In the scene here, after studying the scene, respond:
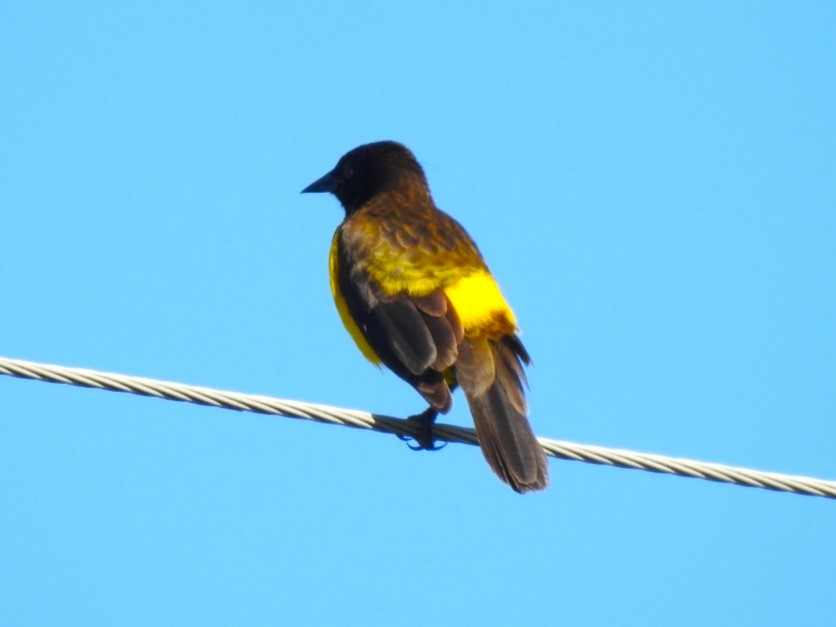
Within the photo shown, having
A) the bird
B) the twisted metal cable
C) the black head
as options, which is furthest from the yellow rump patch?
the black head

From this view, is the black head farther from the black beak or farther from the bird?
the bird

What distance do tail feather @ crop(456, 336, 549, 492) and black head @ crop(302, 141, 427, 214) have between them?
2560 millimetres

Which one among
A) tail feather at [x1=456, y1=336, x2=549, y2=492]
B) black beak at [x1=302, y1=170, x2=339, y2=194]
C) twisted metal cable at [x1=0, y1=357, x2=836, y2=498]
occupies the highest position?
black beak at [x1=302, y1=170, x2=339, y2=194]

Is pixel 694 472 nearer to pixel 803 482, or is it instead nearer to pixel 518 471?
pixel 803 482

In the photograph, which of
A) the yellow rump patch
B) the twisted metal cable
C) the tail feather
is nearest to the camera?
the twisted metal cable

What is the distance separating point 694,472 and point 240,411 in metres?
1.66

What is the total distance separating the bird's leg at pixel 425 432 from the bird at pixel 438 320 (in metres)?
0.01

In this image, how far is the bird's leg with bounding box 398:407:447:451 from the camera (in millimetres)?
6512

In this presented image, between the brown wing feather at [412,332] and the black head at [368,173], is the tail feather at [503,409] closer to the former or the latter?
the brown wing feather at [412,332]

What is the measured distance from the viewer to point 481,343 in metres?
6.96

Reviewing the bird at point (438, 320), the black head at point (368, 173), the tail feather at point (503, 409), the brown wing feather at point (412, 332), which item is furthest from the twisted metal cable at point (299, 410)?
the black head at point (368, 173)

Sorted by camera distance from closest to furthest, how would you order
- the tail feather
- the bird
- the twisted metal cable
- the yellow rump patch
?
the twisted metal cable
the tail feather
the bird
the yellow rump patch

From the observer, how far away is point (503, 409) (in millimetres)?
6684

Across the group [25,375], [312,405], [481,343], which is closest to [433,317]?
[481,343]
